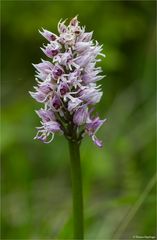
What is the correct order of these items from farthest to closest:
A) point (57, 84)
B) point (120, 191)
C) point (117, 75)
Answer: point (117, 75)
point (120, 191)
point (57, 84)

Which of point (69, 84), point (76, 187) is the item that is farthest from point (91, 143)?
point (69, 84)

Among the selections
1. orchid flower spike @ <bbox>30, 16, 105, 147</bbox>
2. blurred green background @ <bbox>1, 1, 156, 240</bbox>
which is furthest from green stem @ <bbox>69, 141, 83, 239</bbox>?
blurred green background @ <bbox>1, 1, 156, 240</bbox>

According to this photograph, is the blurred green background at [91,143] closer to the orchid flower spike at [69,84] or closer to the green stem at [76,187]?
the green stem at [76,187]

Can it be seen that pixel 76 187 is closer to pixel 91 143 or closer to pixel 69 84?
pixel 69 84

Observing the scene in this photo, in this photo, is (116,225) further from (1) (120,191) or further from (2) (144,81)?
(2) (144,81)

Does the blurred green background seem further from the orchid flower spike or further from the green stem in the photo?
the orchid flower spike

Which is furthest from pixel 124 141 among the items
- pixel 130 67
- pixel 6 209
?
pixel 130 67
